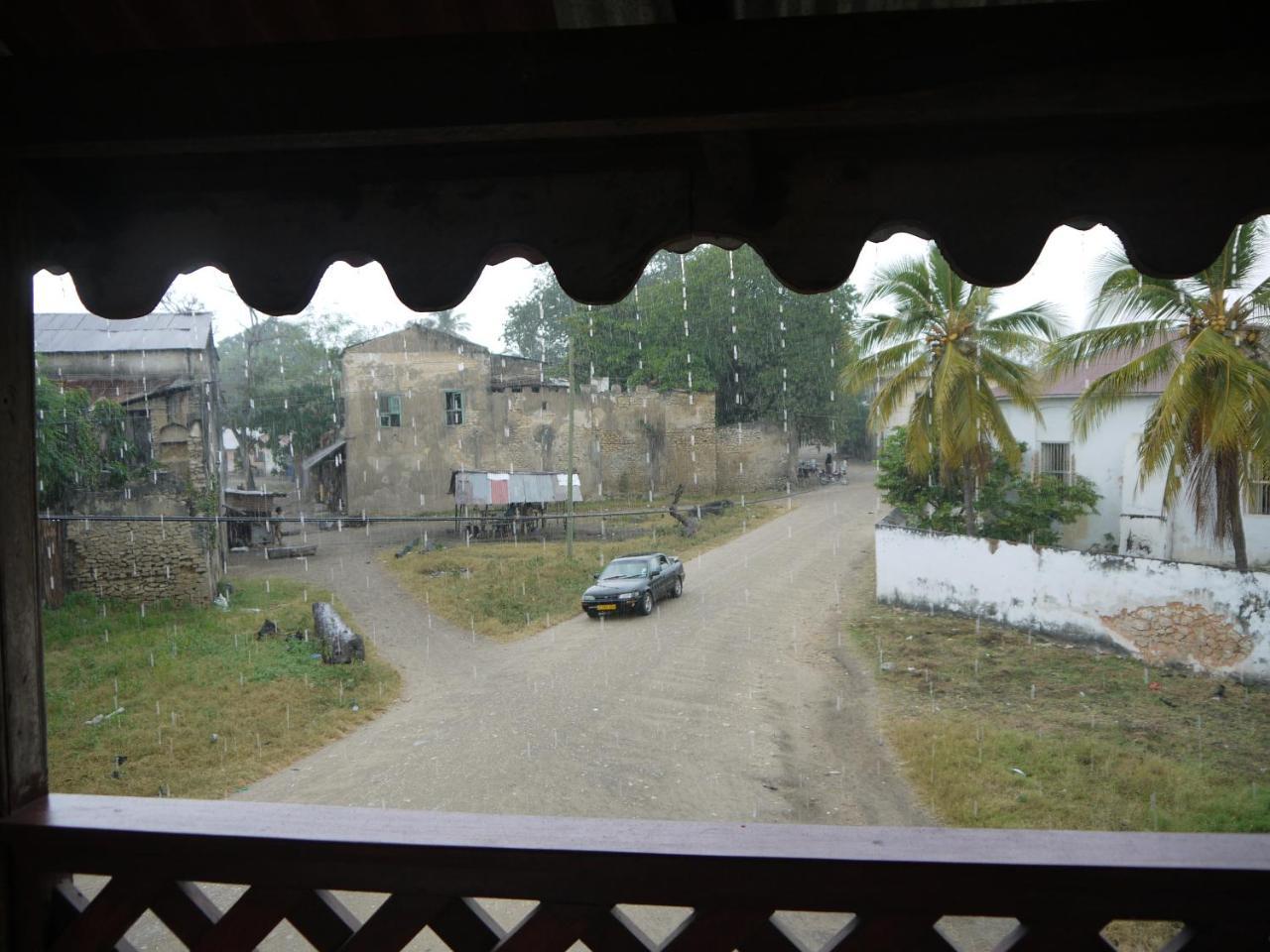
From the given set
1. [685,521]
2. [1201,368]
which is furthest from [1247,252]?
[685,521]

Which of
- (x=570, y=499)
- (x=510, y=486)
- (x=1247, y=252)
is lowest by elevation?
(x=570, y=499)

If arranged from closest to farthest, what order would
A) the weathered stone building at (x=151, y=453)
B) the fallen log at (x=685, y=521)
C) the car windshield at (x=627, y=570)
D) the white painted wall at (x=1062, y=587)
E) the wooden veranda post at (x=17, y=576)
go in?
1. the wooden veranda post at (x=17, y=576)
2. the white painted wall at (x=1062, y=587)
3. the weathered stone building at (x=151, y=453)
4. the car windshield at (x=627, y=570)
5. the fallen log at (x=685, y=521)

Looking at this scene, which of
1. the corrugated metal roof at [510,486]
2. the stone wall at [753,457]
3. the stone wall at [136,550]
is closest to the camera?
the stone wall at [136,550]

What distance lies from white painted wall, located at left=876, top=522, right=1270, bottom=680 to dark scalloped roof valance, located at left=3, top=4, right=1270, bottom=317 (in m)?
9.18

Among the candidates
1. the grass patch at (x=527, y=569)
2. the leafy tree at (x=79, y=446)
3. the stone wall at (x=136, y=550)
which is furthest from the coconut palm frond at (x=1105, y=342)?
the leafy tree at (x=79, y=446)

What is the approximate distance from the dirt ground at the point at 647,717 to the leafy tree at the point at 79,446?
3.74 meters

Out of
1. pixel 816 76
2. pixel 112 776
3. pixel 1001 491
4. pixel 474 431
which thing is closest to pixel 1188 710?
pixel 1001 491

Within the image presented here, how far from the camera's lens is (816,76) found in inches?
37.7

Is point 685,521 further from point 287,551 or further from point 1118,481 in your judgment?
point 287,551

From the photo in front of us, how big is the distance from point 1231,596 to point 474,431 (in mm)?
13831

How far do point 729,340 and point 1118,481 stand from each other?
288 inches

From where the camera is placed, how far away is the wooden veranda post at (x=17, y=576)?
1.14 metres

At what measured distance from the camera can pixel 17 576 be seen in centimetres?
120

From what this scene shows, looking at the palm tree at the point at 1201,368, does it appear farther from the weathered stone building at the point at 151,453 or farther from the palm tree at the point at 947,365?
→ the weathered stone building at the point at 151,453
